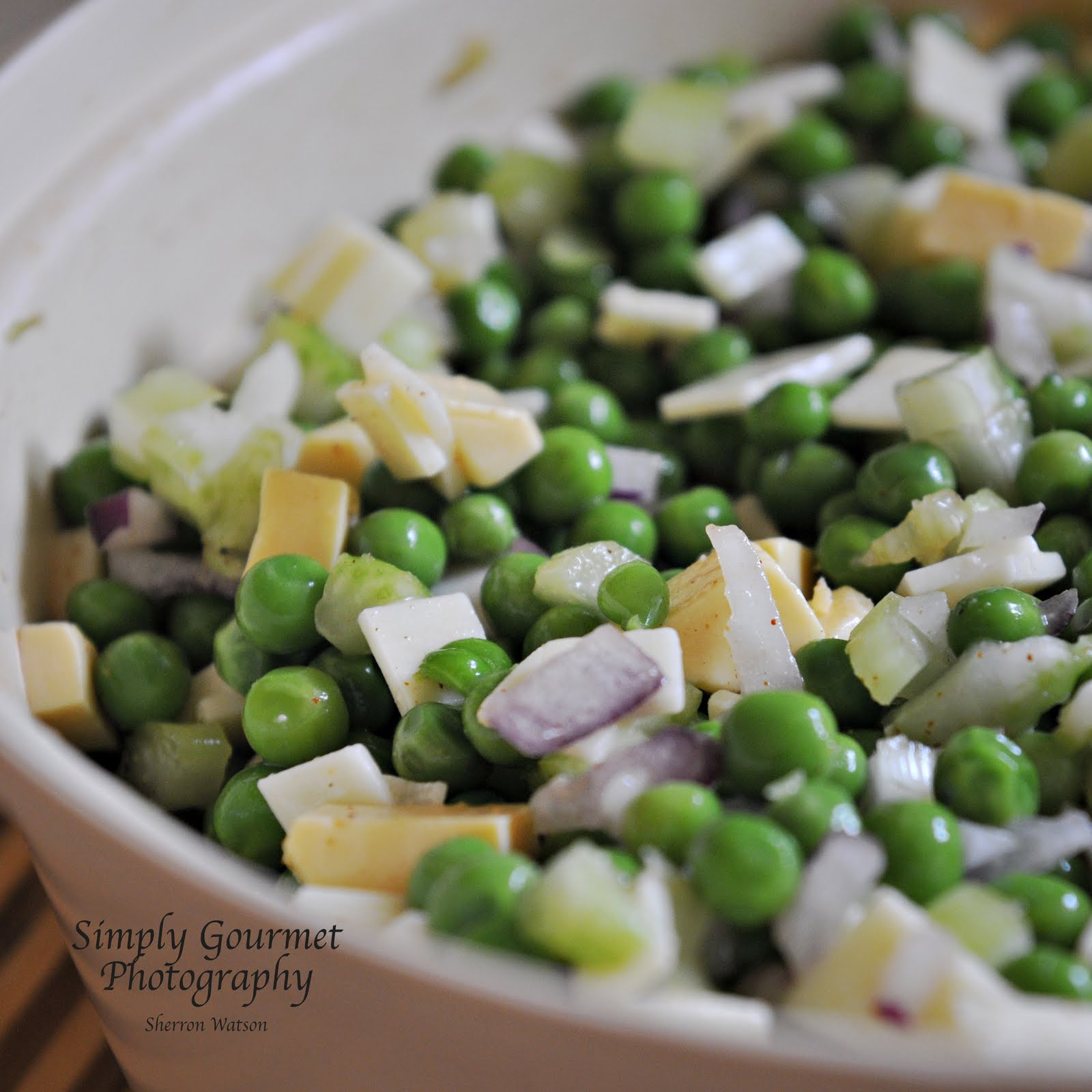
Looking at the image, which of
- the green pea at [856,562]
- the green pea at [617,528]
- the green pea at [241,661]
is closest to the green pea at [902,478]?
the green pea at [856,562]

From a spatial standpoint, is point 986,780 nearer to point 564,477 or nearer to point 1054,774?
point 1054,774

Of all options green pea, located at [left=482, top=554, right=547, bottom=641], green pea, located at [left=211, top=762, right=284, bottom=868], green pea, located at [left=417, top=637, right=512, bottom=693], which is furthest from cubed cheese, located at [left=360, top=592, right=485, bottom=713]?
green pea, located at [left=211, top=762, right=284, bottom=868]

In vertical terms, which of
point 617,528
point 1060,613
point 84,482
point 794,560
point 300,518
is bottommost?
point 1060,613

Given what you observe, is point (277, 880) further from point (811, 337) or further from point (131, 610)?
point (811, 337)

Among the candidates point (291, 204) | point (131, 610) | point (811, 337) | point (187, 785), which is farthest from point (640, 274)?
point (187, 785)

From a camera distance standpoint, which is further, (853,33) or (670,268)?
(853,33)

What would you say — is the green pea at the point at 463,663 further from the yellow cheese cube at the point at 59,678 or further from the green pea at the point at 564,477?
the yellow cheese cube at the point at 59,678

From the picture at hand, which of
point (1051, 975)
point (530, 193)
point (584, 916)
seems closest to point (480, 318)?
point (530, 193)
